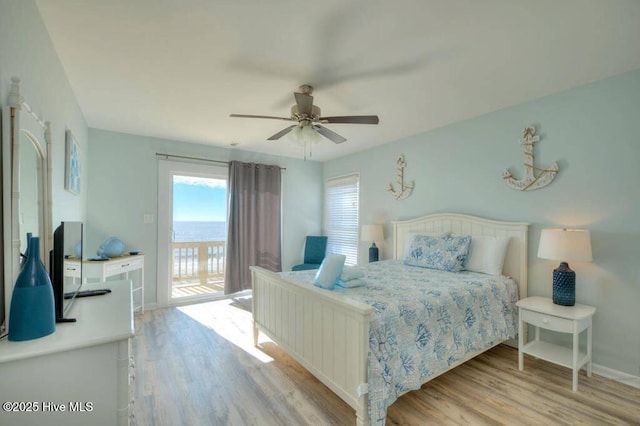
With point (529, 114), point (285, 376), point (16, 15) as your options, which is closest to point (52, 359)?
point (16, 15)

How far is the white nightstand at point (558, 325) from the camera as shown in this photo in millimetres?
2143

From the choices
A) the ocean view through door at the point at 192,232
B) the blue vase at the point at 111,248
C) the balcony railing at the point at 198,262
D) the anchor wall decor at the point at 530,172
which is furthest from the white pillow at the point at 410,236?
the blue vase at the point at 111,248

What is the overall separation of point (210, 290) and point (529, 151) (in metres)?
4.77

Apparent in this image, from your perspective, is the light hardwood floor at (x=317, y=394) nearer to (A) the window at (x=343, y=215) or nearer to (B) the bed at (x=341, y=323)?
(B) the bed at (x=341, y=323)

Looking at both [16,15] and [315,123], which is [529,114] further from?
[16,15]

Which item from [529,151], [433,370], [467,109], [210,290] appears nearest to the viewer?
[433,370]

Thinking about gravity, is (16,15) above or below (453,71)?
below

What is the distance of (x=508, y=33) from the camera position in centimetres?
179

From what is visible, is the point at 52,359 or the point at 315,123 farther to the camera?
the point at 315,123

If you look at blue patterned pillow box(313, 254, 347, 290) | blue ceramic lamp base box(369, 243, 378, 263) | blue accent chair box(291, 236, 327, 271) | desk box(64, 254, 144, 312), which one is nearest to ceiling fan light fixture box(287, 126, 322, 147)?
blue patterned pillow box(313, 254, 347, 290)

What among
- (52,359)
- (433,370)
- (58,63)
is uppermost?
(58,63)

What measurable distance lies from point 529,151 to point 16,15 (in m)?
3.76

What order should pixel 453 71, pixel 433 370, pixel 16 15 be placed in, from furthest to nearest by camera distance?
pixel 453 71, pixel 433 370, pixel 16 15

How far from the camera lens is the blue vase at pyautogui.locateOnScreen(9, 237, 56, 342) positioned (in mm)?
1037
